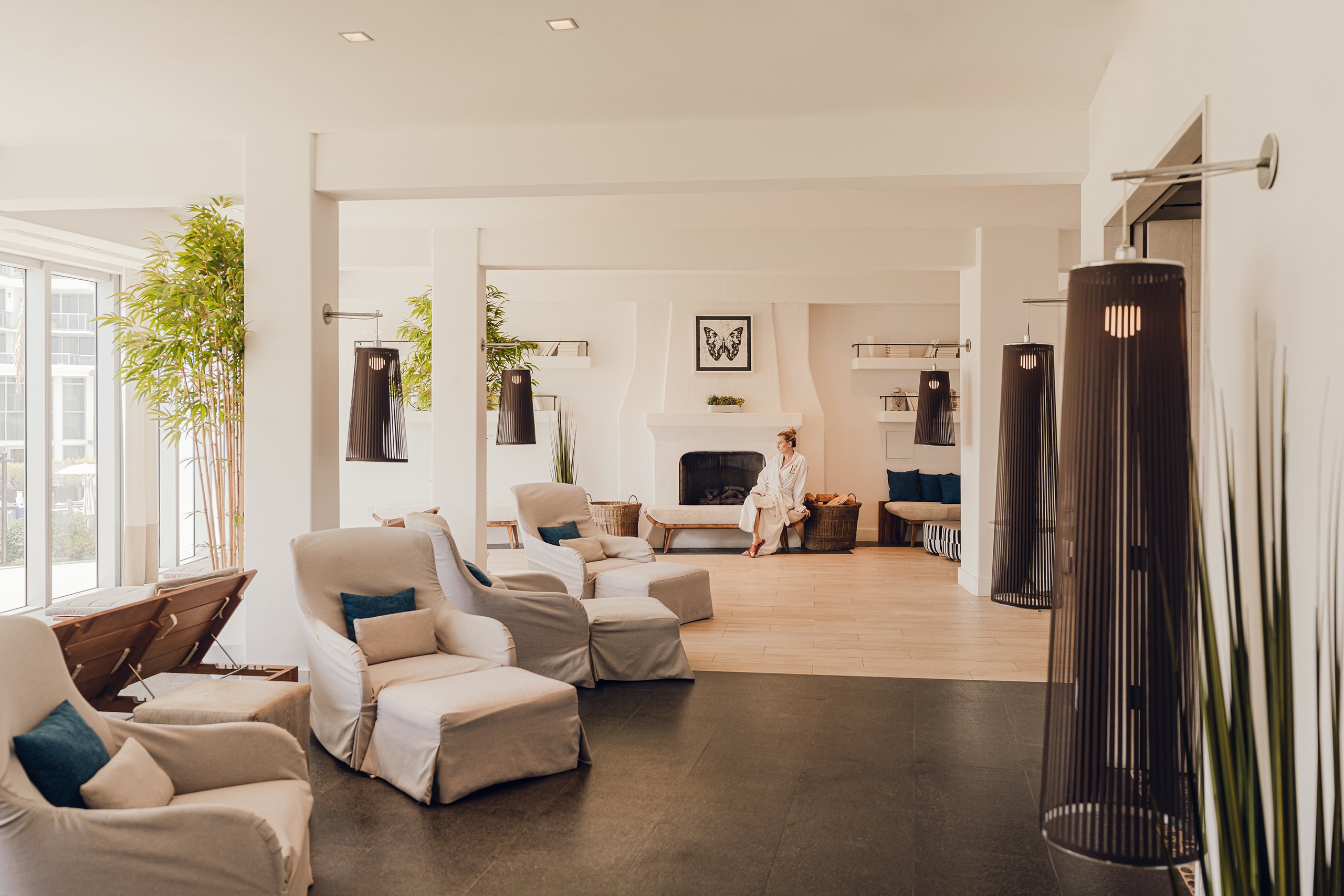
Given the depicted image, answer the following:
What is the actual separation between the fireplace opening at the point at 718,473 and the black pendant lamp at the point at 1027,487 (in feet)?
25.6

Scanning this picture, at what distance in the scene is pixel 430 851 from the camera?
3.33 metres

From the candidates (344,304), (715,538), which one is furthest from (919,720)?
(344,304)

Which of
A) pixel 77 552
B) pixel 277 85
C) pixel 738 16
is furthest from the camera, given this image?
pixel 77 552

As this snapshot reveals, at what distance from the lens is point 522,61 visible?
4621 millimetres

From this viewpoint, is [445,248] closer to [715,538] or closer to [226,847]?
[715,538]

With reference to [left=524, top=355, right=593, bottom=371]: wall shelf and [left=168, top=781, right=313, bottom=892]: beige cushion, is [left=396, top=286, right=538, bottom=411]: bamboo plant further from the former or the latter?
[left=168, top=781, right=313, bottom=892]: beige cushion

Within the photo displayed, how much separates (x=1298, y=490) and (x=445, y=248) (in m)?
7.20

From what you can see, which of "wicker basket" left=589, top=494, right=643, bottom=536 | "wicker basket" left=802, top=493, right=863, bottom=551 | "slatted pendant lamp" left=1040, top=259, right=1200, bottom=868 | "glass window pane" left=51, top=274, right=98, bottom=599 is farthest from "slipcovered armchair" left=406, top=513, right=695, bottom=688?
"wicker basket" left=802, top=493, right=863, bottom=551

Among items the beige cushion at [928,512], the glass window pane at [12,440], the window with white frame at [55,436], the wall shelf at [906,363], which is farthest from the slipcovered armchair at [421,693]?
the wall shelf at [906,363]

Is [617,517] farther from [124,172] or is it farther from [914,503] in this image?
[124,172]

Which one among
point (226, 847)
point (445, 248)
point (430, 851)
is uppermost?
point (445, 248)

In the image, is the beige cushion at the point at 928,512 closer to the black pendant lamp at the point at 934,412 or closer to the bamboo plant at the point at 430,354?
the black pendant lamp at the point at 934,412

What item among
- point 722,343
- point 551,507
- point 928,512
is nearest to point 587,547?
point 551,507

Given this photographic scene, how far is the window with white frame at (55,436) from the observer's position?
7441mm
